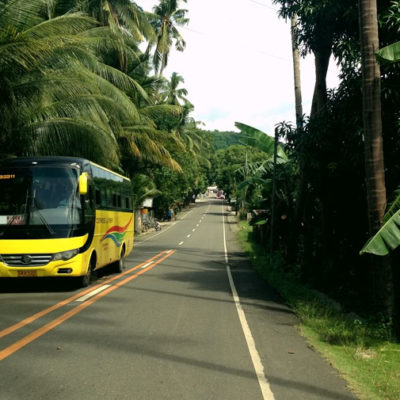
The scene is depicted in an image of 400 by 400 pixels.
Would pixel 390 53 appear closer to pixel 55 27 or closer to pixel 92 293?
pixel 92 293

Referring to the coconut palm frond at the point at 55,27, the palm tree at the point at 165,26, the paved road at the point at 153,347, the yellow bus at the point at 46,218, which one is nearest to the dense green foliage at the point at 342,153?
the paved road at the point at 153,347

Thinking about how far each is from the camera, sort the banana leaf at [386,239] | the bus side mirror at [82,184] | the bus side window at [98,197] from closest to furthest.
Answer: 1. the banana leaf at [386,239]
2. the bus side mirror at [82,184]
3. the bus side window at [98,197]

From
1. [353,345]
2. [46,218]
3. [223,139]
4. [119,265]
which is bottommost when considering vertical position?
[353,345]

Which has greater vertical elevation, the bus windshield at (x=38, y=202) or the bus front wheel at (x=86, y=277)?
the bus windshield at (x=38, y=202)

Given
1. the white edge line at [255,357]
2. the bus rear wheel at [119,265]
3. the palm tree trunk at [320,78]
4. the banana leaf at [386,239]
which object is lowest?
the white edge line at [255,357]

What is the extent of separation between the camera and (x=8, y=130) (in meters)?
14.9

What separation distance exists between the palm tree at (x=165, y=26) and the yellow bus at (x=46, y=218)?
33549 millimetres

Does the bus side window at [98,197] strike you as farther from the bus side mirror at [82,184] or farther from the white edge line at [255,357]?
the white edge line at [255,357]

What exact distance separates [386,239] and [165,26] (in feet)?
131

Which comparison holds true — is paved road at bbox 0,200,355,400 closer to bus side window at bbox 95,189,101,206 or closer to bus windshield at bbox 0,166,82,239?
bus windshield at bbox 0,166,82,239

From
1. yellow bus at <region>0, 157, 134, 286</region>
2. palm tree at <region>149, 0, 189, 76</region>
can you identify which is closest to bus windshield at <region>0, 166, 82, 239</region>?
yellow bus at <region>0, 157, 134, 286</region>

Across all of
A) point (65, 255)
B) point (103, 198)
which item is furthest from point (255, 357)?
point (103, 198)

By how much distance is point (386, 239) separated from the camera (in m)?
7.91

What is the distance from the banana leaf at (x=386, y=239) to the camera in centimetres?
781
